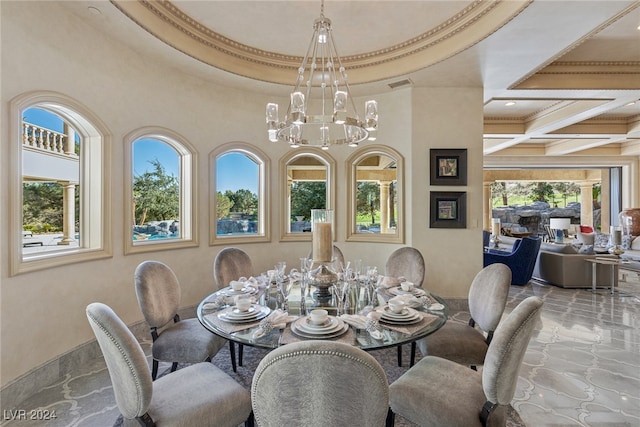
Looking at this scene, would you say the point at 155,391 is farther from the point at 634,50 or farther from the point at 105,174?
the point at 634,50

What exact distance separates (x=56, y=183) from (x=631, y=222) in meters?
12.4

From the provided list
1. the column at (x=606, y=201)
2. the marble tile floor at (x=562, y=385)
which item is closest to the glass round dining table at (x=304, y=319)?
the marble tile floor at (x=562, y=385)

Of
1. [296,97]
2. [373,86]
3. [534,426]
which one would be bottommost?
[534,426]

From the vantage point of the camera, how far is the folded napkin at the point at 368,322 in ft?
5.26

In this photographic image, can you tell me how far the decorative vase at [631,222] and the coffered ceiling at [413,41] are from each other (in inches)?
224

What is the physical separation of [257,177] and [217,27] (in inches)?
78.1

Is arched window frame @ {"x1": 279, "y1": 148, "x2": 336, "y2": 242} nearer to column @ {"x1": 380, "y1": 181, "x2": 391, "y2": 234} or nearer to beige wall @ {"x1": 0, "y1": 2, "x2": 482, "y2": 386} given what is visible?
beige wall @ {"x1": 0, "y1": 2, "x2": 482, "y2": 386}

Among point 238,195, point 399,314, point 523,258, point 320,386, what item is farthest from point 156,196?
point 523,258

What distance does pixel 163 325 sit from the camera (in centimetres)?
223

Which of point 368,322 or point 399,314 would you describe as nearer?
point 368,322

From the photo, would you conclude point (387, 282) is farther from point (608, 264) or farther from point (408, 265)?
point (608, 264)

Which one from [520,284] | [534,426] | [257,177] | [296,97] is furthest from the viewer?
[520,284]

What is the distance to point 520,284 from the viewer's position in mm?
5414

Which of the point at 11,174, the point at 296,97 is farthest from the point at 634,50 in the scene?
the point at 11,174
